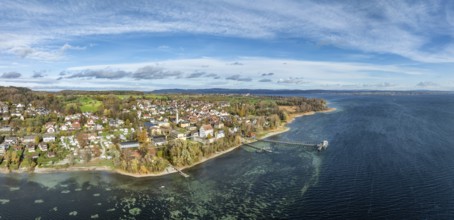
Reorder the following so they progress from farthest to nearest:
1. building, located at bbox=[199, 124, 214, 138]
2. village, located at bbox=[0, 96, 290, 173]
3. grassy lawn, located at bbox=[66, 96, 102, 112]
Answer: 1. grassy lawn, located at bbox=[66, 96, 102, 112]
2. building, located at bbox=[199, 124, 214, 138]
3. village, located at bbox=[0, 96, 290, 173]

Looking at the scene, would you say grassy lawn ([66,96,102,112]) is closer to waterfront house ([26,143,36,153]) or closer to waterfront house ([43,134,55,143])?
waterfront house ([43,134,55,143])

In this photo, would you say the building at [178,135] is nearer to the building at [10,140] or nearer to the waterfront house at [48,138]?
the waterfront house at [48,138]

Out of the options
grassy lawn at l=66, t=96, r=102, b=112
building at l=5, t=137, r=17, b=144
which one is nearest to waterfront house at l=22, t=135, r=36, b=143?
building at l=5, t=137, r=17, b=144

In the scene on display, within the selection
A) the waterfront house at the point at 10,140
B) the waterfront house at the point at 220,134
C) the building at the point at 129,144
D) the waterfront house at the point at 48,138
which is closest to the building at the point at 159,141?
the building at the point at 129,144

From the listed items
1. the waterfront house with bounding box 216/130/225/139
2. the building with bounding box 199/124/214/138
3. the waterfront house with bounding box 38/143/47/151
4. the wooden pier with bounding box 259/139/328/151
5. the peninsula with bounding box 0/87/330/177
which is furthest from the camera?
the building with bounding box 199/124/214/138

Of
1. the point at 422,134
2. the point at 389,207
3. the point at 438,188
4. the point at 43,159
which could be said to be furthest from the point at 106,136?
the point at 422,134

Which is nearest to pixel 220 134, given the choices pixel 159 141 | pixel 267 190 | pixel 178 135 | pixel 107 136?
pixel 178 135

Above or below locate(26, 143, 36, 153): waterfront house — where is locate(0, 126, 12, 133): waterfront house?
above
